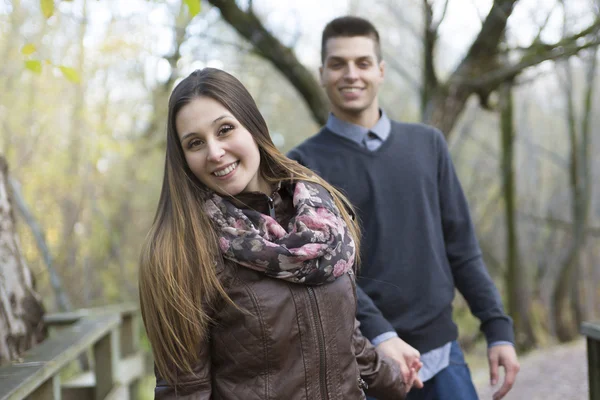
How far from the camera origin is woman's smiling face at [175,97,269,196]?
69.5 inches

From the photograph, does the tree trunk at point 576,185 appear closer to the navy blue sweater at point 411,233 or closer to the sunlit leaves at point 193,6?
the navy blue sweater at point 411,233

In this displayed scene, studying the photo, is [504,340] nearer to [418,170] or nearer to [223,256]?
[418,170]

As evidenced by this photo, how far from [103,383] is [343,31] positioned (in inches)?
100

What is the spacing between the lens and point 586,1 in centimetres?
691

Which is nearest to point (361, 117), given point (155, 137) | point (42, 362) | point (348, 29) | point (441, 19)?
point (348, 29)

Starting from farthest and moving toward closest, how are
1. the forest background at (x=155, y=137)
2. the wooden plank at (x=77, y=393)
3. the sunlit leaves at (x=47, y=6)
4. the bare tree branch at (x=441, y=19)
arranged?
the forest background at (x=155, y=137) < the bare tree branch at (x=441, y=19) < the wooden plank at (x=77, y=393) < the sunlit leaves at (x=47, y=6)

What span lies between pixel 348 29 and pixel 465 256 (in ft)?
3.11

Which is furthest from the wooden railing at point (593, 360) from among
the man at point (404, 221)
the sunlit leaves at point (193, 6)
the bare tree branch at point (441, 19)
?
the bare tree branch at point (441, 19)

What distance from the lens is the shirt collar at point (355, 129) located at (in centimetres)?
240

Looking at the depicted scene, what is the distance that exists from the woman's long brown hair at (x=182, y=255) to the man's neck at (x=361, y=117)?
0.65m

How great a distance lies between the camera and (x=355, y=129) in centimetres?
241

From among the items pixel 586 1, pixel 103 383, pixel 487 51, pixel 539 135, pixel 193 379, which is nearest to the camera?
pixel 193 379

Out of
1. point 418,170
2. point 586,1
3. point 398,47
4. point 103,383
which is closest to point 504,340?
point 418,170

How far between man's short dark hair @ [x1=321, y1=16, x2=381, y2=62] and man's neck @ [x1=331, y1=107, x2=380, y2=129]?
0.79 ft
